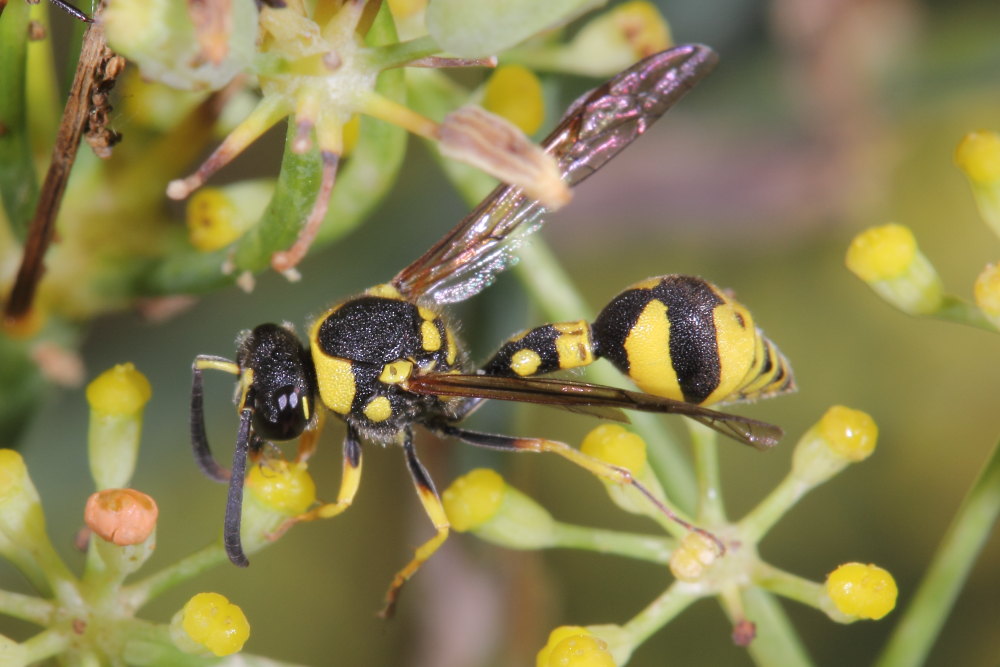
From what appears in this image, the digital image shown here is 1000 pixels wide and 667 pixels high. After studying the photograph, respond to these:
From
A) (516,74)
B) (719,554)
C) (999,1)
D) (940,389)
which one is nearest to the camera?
(719,554)

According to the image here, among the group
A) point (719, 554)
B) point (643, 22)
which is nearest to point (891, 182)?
point (643, 22)

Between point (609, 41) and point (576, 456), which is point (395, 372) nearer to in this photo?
point (576, 456)

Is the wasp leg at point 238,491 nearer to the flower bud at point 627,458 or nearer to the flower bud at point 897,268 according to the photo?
the flower bud at point 627,458

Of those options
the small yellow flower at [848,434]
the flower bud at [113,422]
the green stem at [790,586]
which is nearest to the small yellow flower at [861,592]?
the green stem at [790,586]

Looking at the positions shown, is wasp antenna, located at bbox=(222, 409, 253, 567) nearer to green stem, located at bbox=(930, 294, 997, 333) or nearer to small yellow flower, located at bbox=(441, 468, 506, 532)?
small yellow flower, located at bbox=(441, 468, 506, 532)

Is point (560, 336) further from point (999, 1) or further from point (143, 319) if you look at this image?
point (999, 1)

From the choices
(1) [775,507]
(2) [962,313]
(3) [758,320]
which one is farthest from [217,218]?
(3) [758,320]

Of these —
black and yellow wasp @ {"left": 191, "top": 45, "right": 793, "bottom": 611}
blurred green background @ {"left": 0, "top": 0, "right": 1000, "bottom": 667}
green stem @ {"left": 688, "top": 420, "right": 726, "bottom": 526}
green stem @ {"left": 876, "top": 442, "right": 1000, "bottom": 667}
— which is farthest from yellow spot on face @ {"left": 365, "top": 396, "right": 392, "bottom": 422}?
green stem @ {"left": 876, "top": 442, "right": 1000, "bottom": 667}
